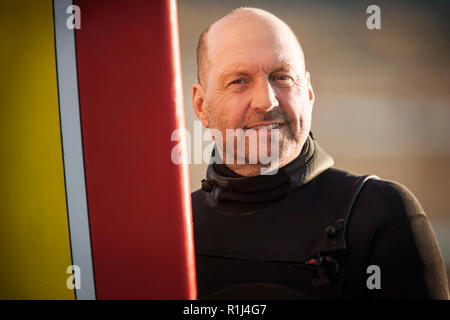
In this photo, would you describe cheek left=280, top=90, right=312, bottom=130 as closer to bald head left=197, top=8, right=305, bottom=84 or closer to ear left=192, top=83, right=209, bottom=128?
bald head left=197, top=8, right=305, bottom=84

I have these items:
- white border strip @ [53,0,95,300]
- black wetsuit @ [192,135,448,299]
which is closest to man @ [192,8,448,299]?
black wetsuit @ [192,135,448,299]

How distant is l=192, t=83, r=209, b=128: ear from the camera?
1270 mm

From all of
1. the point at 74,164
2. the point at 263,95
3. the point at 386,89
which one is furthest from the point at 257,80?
the point at 386,89

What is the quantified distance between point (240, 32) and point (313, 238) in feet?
1.77

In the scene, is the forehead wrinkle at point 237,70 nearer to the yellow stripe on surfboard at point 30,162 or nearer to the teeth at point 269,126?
A: the teeth at point 269,126

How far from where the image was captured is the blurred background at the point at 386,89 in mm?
1627

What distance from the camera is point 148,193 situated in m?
0.95

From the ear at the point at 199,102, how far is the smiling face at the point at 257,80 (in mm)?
46

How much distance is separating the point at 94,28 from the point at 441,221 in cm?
134

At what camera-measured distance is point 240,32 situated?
3.74ft

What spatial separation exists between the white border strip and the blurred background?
57 cm

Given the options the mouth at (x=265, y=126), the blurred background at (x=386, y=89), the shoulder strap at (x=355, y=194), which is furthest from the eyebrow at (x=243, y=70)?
the blurred background at (x=386, y=89)

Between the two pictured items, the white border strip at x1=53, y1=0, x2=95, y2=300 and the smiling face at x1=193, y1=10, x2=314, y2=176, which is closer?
the white border strip at x1=53, y1=0, x2=95, y2=300

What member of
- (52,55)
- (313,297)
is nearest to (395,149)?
(313,297)
